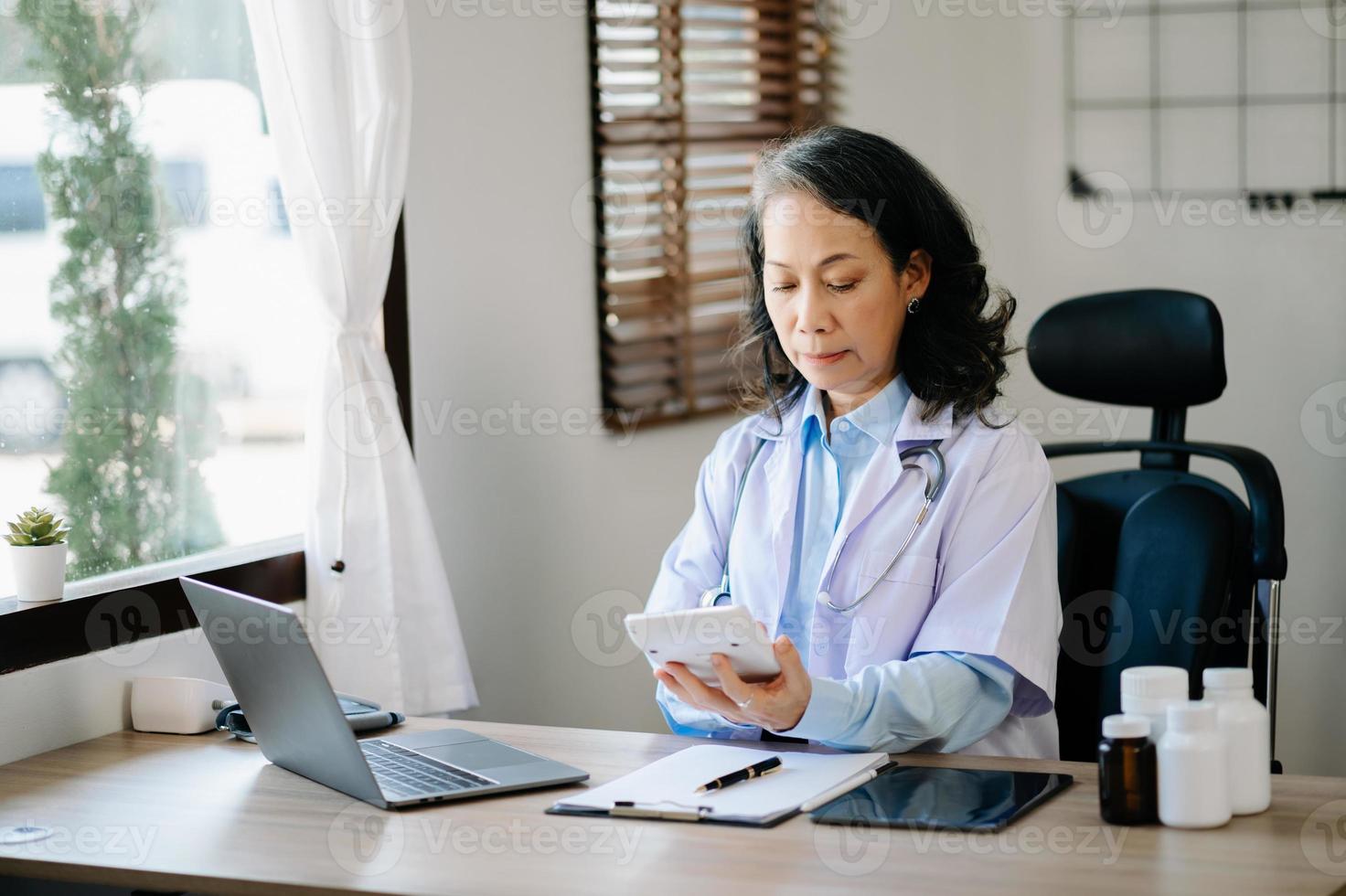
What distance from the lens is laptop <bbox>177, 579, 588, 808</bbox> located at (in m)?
1.54

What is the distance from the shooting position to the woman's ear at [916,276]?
77.4 inches

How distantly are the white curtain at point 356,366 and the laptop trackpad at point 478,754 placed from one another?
1.93ft

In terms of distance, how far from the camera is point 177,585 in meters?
2.15

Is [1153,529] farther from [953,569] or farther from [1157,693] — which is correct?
[1157,693]

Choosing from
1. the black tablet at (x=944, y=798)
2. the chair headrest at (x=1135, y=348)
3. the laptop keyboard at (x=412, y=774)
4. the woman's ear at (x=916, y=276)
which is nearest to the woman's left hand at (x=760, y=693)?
the black tablet at (x=944, y=798)

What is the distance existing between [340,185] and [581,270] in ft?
2.15

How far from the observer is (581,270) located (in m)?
2.85

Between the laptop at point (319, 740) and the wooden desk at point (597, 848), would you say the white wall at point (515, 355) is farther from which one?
the wooden desk at point (597, 848)

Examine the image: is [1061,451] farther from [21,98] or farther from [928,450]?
[21,98]

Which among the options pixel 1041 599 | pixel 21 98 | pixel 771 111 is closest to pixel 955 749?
pixel 1041 599

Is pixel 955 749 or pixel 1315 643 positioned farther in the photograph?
pixel 1315 643

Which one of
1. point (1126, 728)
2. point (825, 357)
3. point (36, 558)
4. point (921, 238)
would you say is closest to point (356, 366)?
point (36, 558)

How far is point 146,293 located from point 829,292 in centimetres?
101

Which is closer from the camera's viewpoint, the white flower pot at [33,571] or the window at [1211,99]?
the white flower pot at [33,571]
